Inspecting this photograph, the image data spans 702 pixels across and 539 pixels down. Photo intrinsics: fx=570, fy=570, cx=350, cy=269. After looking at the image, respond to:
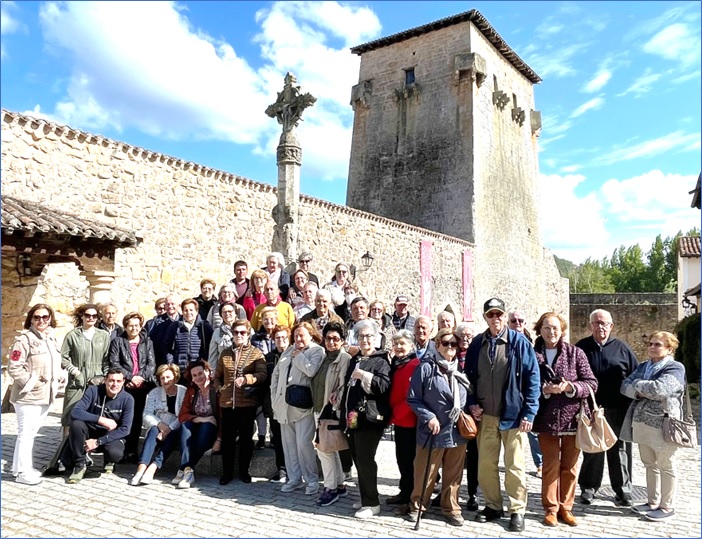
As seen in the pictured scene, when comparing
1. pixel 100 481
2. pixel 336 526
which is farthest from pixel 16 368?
pixel 336 526

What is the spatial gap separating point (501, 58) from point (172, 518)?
84.0 feet

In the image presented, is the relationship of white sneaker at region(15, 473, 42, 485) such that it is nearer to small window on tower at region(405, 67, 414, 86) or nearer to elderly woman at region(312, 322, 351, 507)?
elderly woman at region(312, 322, 351, 507)

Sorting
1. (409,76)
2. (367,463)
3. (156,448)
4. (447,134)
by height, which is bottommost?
(156,448)

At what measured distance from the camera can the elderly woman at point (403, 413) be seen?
4715mm

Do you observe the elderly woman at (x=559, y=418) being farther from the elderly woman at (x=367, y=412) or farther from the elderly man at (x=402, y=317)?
the elderly man at (x=402, y=317)

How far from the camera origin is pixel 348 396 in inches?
186

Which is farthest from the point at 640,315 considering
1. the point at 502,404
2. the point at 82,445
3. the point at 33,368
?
the point at 33,368

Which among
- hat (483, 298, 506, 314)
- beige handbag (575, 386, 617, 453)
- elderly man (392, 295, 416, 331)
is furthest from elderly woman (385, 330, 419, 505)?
elderly man (392, 295, 416, 331)

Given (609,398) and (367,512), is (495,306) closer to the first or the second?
(609,398)

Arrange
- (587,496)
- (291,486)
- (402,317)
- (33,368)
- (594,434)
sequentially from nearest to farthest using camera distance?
(594,434)
(587,496)
(291,486)
(33,368)
(402,317)

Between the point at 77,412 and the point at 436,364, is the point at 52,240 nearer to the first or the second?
the point at 77,412

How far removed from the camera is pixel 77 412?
548cm

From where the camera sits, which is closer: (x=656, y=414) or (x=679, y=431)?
(x=679, y=431)

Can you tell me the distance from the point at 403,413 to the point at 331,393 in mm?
661
